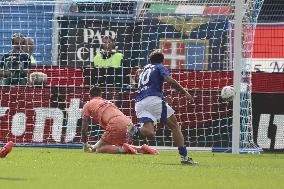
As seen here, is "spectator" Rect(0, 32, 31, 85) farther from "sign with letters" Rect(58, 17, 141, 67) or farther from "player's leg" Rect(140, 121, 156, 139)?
"player's leg" Rect(140, 121, 156, 139)

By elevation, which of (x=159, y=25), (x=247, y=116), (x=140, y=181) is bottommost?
(x=140, y=181)

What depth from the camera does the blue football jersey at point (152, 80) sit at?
16.2m

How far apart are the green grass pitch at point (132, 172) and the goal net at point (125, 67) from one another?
3.28 m

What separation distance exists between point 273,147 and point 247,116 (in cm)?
82

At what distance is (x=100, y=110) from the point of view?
18.4 meters

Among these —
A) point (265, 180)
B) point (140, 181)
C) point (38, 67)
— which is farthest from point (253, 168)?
point (38, 67)

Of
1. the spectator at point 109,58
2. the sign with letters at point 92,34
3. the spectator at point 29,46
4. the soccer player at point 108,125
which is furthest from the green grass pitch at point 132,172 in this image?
the sign with letters at point 92,34

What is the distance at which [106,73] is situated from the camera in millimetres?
20938

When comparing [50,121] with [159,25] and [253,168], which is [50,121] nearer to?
[159,25]

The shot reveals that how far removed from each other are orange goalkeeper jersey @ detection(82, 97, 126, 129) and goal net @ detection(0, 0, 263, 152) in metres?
2.05

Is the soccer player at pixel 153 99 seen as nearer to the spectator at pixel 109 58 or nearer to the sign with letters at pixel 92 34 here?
the spectator at pixel 109 58

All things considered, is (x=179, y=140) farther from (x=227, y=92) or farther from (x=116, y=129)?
(x=227, y=92)

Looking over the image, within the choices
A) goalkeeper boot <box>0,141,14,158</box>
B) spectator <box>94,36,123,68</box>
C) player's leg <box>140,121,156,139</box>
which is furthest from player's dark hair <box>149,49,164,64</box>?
spectator <box>94,36,123,68</box>

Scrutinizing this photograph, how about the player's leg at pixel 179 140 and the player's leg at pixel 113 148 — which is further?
the player's leg at pixel 113 148
